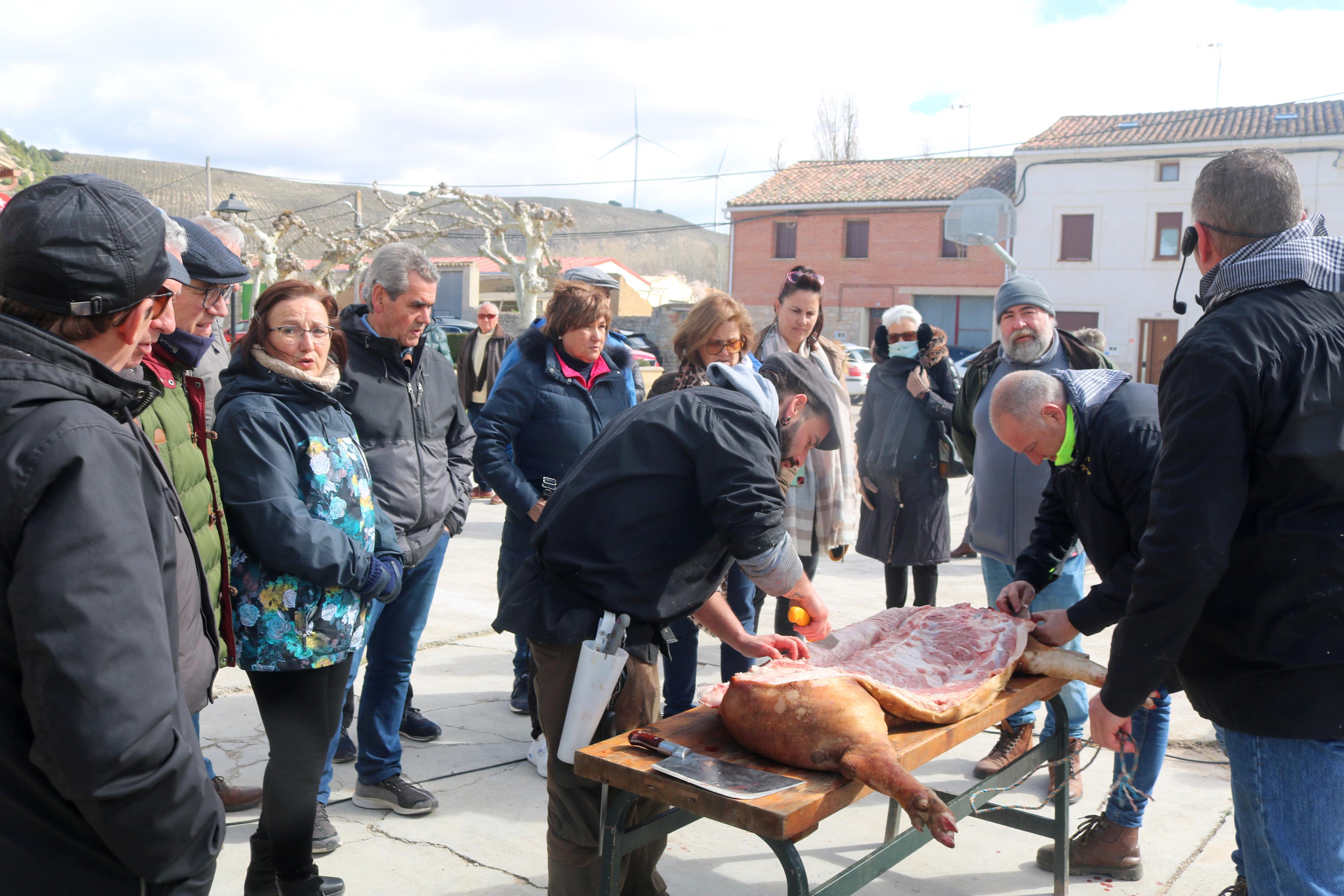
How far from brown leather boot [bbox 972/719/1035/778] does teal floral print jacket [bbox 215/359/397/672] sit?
275cm

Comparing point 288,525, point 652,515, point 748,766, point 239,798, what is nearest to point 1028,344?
point 652,515

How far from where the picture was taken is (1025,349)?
4.41m

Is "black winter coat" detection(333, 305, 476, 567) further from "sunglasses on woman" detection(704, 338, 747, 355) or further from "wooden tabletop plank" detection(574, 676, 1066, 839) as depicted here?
"wooden tabletop plank" detection(574, 676, 1066, 839)

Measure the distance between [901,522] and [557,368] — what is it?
6.91 ft

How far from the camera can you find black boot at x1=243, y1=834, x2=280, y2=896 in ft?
9.37

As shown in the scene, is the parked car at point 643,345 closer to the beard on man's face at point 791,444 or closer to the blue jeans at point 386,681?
the blue jeans at point 386,681

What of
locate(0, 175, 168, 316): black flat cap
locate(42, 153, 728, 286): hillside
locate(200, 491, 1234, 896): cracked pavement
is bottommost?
locate(200, 491, 1234, 896): cracked pavement

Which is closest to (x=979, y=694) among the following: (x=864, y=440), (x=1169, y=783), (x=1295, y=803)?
(x=1295, y=803)

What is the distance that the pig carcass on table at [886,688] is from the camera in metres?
2.29

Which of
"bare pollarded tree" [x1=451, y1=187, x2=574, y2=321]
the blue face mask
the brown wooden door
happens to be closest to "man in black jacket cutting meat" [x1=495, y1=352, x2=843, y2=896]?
the blue face mask

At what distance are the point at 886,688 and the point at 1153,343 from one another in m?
31.4

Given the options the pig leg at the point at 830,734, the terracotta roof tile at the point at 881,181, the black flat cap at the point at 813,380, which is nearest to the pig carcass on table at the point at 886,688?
the pig leg at the point at 830,734

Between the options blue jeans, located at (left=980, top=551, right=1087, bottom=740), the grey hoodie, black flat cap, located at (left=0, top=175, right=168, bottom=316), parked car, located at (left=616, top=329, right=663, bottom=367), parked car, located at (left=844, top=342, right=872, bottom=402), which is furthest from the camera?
parked car, located at (left=844, top=342, right=872, bottom=402)

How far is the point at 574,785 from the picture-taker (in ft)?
8.80
